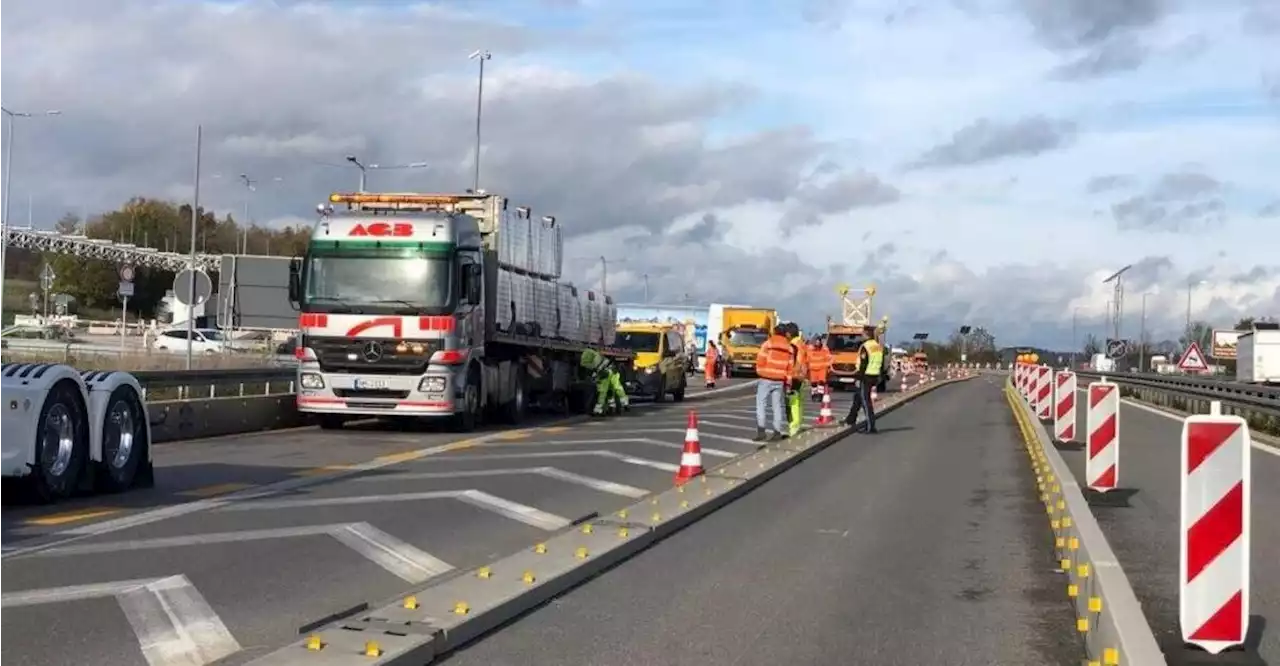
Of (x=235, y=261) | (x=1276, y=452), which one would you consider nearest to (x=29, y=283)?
(x=235, y=261)

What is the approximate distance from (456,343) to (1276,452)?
13.1m

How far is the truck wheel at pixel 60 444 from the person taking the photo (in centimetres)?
1148

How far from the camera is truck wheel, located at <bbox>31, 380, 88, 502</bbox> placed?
1148 cm

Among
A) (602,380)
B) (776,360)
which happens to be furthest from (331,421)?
(776,360)

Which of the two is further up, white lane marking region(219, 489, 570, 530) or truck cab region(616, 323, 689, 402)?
truck cab region(616, 323, 689, 402)

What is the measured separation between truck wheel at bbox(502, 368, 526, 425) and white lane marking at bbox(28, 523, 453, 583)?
13.8 metres

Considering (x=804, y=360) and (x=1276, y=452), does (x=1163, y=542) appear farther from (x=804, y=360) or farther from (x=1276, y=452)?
(x=1276, y=452)

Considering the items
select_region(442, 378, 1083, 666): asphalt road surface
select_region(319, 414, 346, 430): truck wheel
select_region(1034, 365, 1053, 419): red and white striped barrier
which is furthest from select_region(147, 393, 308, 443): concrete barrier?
select_region(1034, 365, 1053, 419): red and white striped barrier

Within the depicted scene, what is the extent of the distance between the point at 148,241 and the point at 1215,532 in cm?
→ 10201

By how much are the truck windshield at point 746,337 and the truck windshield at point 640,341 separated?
19.2 meters

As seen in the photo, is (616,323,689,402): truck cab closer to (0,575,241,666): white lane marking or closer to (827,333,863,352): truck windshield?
(827,333,863,352): truck windshield

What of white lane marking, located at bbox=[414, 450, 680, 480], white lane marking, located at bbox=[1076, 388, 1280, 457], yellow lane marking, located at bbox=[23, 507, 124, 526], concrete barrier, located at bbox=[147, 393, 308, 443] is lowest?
yellow lane marking, located at bbox=[23, 507, 124, 526]

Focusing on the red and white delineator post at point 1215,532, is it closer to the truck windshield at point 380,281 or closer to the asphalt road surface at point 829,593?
the asphalt road surface at point 829,593

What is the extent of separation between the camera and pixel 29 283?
94812 mm
